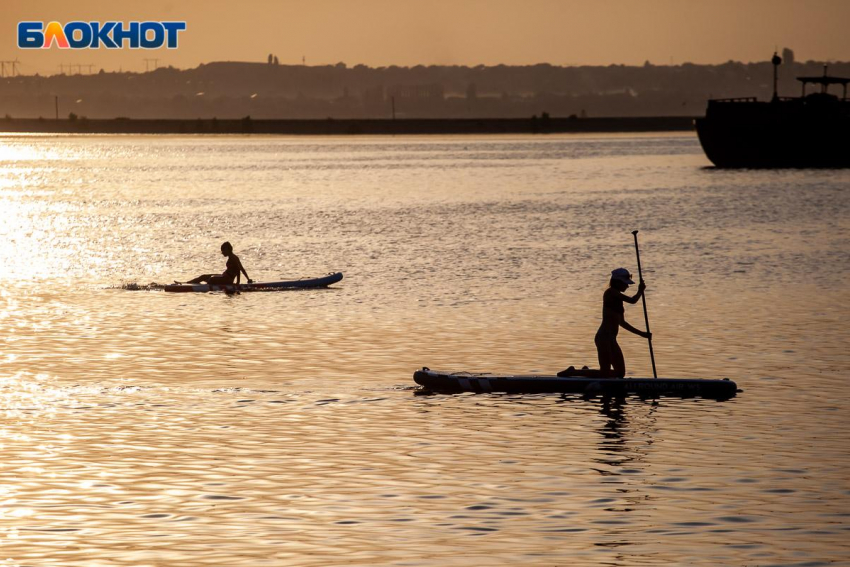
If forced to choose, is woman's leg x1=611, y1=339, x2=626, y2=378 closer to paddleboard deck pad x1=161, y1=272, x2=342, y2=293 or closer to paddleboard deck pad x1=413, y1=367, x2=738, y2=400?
paddleboard deck pad x1=413, y1=367, x2=738, y2=400

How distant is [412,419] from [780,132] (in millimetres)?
121916

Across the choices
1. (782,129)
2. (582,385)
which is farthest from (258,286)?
(782,129)

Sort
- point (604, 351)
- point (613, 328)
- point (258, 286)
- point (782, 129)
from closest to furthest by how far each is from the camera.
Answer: point (613, 328) < point (604, 351) < point (258, 286) < point (782, 129)

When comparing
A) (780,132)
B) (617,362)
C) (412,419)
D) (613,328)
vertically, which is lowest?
(412,419)

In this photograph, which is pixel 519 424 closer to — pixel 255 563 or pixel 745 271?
pixel 255 563

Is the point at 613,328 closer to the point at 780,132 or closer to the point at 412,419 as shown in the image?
the point at 412,419

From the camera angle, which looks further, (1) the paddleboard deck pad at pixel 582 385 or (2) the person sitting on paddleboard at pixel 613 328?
(1) the paddleboard deck pad at pixel 582 385

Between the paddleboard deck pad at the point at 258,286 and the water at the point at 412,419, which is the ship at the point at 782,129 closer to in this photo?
the water at the point at 412,419

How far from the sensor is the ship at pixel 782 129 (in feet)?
450

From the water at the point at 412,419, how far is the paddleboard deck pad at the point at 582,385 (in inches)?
10.9

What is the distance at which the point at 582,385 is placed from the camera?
2673cm

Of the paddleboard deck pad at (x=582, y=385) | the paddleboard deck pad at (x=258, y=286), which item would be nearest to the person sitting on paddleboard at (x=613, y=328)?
the paddleboard deck pad at (x=582, y=385)

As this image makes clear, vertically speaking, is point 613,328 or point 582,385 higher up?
point 613,328

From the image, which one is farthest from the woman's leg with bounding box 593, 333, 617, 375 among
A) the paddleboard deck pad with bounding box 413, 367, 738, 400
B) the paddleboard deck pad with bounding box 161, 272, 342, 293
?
the paddleboard deck pad with bounding box 161, 272, 342, 293
